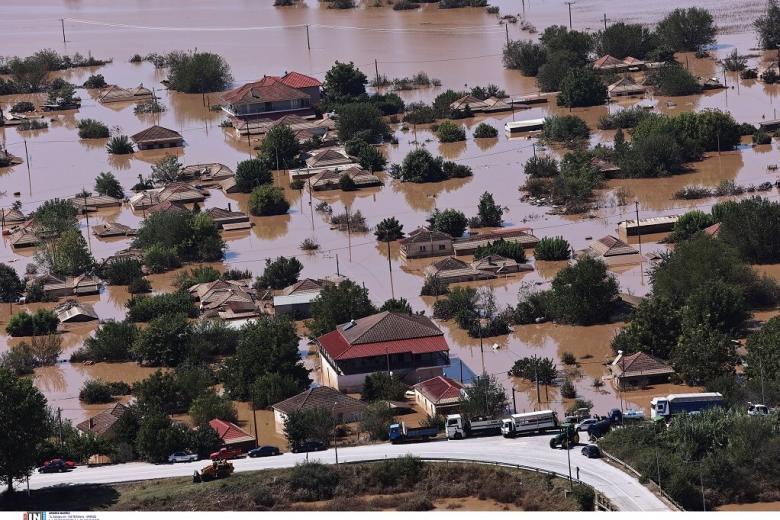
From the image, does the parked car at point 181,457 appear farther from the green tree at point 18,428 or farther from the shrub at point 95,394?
the shrub at point 95,394

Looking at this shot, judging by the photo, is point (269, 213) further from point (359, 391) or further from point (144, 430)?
point (144, 430)

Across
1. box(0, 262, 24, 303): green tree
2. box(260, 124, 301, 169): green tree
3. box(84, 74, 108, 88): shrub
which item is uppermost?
box(84, 74, 108, 88): shrub

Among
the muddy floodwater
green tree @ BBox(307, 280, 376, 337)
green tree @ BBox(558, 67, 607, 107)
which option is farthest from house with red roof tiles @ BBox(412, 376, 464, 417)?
green tree @ BBox(558, 67, 607, 107)

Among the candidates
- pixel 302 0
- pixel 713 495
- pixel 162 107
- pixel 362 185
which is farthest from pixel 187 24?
pixel 713 495

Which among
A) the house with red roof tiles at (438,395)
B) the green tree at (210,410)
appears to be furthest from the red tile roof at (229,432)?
the house with red roof tiles at (438,395)

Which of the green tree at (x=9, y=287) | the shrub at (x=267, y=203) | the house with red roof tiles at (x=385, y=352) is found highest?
the shrub at (x=267, y=203)

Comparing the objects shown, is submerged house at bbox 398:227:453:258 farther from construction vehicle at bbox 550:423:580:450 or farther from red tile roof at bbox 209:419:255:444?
construction vehicle at bbox 550:423:580:450
